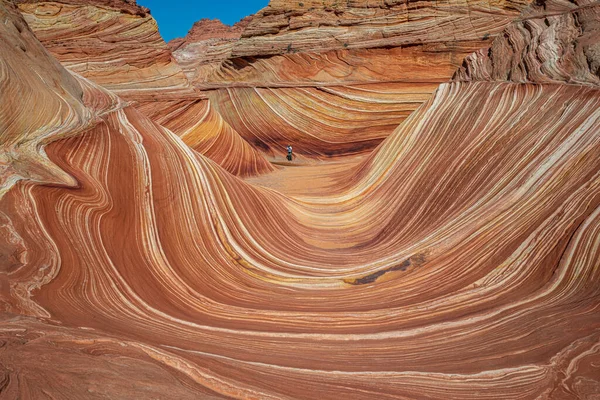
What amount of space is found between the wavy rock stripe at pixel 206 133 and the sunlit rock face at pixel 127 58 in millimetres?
24

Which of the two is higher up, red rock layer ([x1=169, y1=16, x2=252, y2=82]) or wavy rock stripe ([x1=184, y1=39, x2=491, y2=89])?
red rock layer ([x1=169, y1=16, x2=252, y2=82])

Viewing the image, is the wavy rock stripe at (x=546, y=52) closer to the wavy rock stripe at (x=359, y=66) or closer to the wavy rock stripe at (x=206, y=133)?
the wavy rock stripe at (x=359, y=66)

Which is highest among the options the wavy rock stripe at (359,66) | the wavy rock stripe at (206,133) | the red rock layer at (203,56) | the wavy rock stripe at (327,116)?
the red rock layer at (203,56)

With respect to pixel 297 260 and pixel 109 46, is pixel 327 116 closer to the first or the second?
pixel 109 46

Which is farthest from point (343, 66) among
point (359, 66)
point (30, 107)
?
point (30, 107)

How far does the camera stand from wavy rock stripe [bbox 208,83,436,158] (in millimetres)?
13930

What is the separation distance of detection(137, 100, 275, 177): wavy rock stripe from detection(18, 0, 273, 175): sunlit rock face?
24 millimetres

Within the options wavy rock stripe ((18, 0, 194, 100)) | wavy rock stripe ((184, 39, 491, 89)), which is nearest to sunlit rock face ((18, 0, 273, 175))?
wavy rock stripe ((18, 0, 194, 100))

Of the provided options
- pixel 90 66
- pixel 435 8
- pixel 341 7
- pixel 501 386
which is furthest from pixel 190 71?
pixel 501 386

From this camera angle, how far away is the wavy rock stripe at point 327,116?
1393 cm

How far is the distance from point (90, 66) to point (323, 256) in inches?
367

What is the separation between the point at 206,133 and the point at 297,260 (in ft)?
23.2

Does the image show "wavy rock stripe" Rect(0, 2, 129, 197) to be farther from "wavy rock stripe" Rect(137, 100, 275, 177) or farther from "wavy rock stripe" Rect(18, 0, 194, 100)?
"wavy rock stripe" Rect(18, 0, 194, 100)

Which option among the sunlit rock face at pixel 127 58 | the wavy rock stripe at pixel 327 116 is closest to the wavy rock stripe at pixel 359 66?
the wavy rock stripe at pixel 327 116
